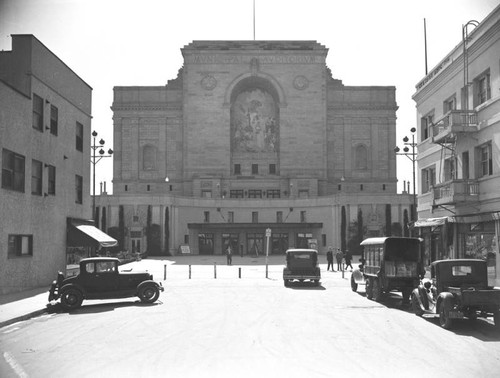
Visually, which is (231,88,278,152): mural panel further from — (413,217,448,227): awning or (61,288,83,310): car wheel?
(61,288,83,310): car wheel

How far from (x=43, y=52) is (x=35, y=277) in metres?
10.4

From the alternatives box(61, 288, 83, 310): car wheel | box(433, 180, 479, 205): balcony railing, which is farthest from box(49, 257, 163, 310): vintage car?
box(433, 180, 479, 205): balcony railing

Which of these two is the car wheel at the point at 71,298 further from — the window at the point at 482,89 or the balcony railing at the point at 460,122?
the window at the point at 482,89

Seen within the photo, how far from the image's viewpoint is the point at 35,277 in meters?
25.5

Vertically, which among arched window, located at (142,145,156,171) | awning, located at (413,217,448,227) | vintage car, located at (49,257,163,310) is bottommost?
vintage car, located at (49,257,163,310)

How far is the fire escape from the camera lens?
2603 centimetres

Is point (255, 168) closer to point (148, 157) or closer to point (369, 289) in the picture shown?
point (148, 157)

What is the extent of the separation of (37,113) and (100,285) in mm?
10306

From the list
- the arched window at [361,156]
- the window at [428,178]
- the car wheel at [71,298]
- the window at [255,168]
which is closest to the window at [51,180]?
the car wheel at [71,298]

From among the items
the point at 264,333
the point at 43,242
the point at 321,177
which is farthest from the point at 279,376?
the point at 321,177

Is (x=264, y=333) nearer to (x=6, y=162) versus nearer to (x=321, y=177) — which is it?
(x=6, y=162)

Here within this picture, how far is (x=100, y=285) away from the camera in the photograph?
20.3 meters

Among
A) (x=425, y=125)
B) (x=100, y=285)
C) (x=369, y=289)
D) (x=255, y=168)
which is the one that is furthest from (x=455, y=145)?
(x=255, y=168)

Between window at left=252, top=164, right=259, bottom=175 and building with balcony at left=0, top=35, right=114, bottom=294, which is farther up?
window at left=252, top=164, right=259, bottom=175
